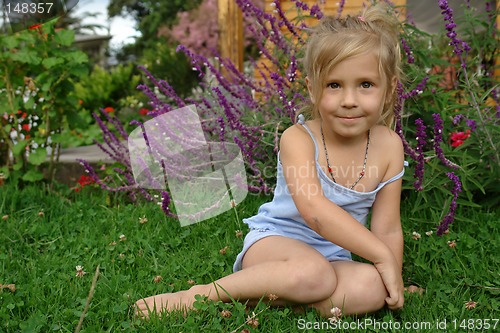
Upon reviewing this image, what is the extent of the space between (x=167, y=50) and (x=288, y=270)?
1086 centimetres

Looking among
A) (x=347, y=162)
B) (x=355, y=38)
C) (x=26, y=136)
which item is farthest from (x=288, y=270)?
(x=26, y=136)

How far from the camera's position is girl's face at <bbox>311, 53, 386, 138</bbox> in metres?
2.18

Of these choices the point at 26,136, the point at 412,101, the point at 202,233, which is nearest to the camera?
the point at 202,233

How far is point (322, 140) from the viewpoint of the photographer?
2.40 meters

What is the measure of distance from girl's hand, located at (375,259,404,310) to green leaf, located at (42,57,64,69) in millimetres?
2646

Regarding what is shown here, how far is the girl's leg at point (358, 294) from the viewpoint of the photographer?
84.0 inches

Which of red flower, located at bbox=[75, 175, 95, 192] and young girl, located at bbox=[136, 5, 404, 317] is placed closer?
young girl, located at bbox=[136, 5, 404, 317]

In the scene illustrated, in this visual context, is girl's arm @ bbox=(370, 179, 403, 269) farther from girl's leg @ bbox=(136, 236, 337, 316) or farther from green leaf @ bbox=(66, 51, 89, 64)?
green leaf @ bbox=(66, 51, 89, 64)

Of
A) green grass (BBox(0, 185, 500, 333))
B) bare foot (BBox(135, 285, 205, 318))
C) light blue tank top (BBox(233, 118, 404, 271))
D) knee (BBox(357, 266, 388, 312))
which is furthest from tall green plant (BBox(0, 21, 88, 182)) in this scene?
knee (BBox(357, 266, 388, 312))

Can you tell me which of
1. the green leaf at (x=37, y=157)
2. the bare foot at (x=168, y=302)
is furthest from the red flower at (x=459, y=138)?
the green leaf at (x=37, y=157)

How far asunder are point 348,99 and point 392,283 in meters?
0.66

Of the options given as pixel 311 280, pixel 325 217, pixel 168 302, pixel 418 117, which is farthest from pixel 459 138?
pixel 168 302

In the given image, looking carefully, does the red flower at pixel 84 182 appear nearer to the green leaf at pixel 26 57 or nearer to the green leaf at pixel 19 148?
the green leaf at pixel 19 148

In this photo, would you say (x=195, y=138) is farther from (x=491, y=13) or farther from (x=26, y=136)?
(x=491, y=13)
